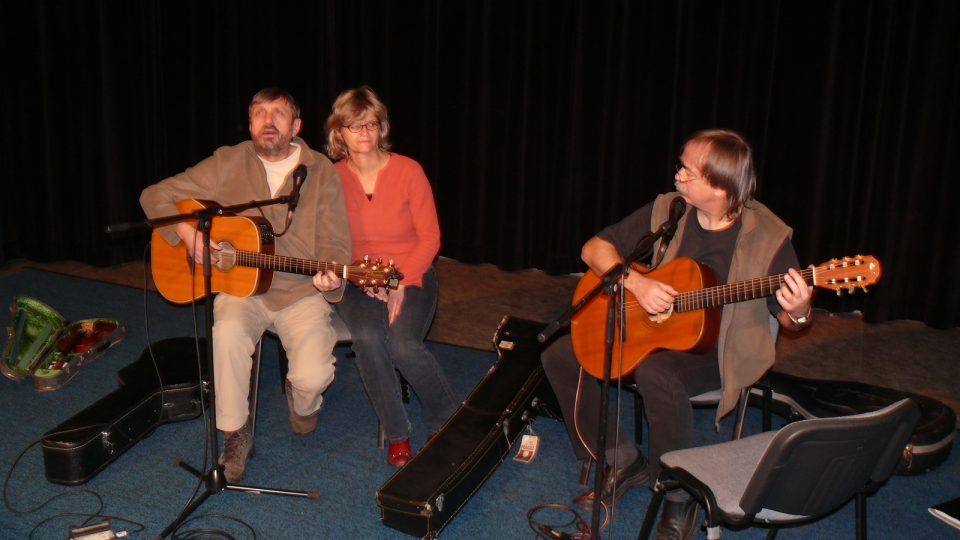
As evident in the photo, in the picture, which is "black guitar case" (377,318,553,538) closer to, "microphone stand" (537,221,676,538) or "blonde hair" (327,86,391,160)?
"microphone stand" (537,221,676,538)

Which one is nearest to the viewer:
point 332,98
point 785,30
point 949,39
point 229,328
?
point 229,328

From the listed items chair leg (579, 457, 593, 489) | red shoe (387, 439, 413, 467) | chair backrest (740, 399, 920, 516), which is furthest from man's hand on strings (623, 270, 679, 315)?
red shoe (387, 439, 413, 467)

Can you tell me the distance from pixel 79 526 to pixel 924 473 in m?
3.34

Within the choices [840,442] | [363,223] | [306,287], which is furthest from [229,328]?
[840,442]

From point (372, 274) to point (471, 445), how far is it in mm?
794

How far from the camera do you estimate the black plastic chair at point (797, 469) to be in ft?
7.63

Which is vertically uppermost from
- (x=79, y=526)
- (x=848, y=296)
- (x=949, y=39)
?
(x=949, y=39)

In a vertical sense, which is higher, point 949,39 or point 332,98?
point 949,39

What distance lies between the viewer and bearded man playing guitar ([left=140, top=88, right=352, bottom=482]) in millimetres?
3779

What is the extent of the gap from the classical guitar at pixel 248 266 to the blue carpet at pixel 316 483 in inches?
27.2

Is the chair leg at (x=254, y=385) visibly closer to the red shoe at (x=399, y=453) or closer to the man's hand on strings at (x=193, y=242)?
the man's hand on strings at (x=193, y=242)

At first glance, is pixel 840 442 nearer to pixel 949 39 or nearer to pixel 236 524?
pixel 236 524

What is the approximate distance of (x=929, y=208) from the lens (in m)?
5.14

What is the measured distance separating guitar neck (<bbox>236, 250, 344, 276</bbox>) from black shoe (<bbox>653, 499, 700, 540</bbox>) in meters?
1.58
